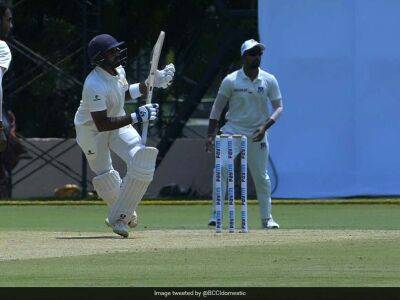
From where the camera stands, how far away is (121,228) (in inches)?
594

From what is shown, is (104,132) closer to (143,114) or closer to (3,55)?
(143,114)

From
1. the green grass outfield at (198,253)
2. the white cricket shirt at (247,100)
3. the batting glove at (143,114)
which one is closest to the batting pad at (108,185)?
the green grass outfield at (198,253)

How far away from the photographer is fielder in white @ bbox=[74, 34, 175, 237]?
15.0 m

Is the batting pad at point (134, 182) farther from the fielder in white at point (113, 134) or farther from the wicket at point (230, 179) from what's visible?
the wicket at point (230, 179)

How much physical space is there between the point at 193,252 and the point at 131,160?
2119 millimetres

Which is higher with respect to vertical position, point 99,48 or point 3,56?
point 3,56

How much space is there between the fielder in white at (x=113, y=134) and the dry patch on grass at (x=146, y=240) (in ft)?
1.30

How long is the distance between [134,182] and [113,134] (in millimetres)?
713

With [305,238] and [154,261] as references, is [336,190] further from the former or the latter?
[154,261]

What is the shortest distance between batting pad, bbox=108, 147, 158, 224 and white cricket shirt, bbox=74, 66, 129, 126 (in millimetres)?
608

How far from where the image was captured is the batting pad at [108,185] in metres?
15.4
